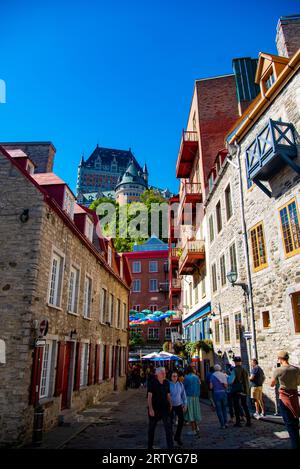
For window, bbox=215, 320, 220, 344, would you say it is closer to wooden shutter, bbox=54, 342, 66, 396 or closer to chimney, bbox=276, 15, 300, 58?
wooden shutter, bbox=54, 342, 66, 396

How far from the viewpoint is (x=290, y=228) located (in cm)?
1012

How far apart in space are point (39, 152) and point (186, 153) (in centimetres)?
1218

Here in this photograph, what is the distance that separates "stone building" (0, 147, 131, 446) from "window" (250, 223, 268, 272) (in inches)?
263

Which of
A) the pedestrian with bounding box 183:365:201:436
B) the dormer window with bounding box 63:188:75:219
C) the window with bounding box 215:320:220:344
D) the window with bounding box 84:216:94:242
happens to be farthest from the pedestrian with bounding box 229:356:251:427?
the window with bounding box 84:216:94:242

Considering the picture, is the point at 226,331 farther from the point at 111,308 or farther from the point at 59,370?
the point at 59,370

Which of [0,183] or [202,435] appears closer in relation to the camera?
[202,435]

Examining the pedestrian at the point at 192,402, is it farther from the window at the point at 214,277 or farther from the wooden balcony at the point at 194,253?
the wooden balcony at the point at 194,253

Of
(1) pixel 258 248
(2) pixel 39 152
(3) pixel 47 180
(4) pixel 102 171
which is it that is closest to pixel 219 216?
(1) pixel 258 248

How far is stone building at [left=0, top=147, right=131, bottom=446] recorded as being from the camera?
7.83 meters

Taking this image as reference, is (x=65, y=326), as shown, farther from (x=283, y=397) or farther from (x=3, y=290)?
(x=283, y=397)

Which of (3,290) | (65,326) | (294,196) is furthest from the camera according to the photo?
(65,326)
